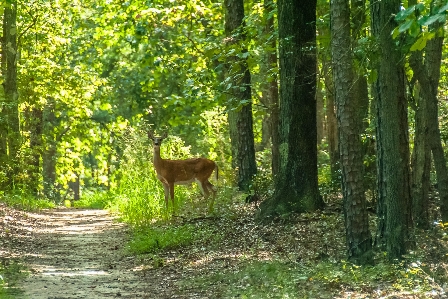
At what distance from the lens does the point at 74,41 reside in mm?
28969

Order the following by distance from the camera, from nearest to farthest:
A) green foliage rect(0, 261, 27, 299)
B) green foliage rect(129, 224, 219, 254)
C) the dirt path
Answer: green foliage rect(0, 261, 27, 299)
the dirt path
green foliage rect(129, 224, 219, 254)

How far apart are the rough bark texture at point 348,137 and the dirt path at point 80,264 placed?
101 inches

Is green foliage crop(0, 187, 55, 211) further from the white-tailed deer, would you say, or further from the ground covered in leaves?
the ground covered in leaves

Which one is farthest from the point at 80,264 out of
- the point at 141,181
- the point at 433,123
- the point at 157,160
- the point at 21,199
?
the point at 21,199

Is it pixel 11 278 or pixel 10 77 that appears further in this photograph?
pixel 10 77

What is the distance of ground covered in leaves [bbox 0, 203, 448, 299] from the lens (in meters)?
7.42

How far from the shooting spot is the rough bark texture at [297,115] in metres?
12.0

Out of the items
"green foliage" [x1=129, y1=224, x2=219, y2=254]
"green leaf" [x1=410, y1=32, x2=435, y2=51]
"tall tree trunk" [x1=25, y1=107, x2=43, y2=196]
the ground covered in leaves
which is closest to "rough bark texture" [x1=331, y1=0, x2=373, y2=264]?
the ground covered in leaves

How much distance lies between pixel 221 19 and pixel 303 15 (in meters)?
9.58

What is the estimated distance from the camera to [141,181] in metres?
19.0

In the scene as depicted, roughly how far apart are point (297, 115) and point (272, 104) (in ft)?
13.5

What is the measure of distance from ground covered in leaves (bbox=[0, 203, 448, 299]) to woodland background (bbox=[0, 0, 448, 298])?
451 mm

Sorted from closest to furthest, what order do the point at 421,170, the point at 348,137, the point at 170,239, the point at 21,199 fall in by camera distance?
the point at 348,137 → the point at 421,170 → the point at 170,239 → the point at 21,199

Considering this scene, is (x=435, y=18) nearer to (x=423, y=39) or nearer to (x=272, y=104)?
(x=423, y=39)
